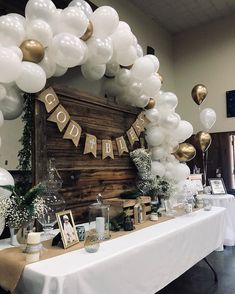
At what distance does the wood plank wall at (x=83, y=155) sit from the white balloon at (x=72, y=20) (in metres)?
0.48

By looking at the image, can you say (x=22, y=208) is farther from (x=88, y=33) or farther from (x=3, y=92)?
(x=88, y=33)

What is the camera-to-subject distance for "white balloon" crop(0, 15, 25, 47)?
6.16 ft

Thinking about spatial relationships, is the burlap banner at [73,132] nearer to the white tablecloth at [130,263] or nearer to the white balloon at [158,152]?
the white tablecloth at [130,263]

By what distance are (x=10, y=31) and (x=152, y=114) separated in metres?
1.94

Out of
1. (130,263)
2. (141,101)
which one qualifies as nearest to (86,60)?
(141,101)

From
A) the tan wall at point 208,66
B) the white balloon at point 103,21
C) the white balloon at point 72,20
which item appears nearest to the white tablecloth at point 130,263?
the white balloon at point 72,20

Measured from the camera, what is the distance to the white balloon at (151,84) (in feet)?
10.2

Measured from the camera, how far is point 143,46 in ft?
16.6

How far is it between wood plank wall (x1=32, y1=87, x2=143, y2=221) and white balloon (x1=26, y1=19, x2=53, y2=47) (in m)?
0.45

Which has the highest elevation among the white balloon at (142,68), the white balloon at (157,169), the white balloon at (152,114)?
the white balloon at (142,68)

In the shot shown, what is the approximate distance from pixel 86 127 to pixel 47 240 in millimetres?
1118

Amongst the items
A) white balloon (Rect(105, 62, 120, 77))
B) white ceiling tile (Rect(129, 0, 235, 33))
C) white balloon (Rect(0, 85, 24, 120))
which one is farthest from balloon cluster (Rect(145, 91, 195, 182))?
white ceiling tile (Rect(129, 0, 235, 33))

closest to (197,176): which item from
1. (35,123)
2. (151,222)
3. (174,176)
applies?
(174,176)

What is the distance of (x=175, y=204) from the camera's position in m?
3.36
